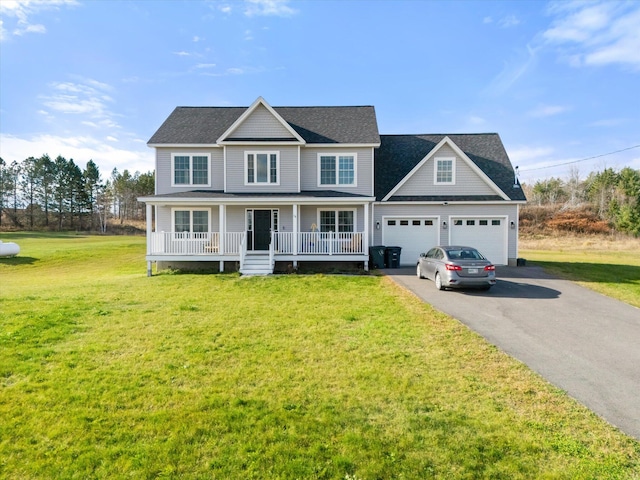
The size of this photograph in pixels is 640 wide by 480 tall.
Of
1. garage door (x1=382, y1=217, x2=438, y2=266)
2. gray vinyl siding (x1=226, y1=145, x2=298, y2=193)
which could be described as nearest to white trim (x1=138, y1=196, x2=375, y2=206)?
gray vinyl siding (x1=226, y1=145, x2=298, y2=193)

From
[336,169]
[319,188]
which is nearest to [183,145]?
[319,188]

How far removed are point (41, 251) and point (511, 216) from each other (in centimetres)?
3319

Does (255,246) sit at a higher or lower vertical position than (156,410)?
higher

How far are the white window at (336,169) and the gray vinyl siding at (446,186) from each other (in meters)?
2.67

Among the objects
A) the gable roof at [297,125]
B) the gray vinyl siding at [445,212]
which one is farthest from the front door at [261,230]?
the gray vinyl siding at [445,212]

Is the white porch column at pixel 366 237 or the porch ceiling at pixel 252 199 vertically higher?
the porch ceiling at pixel 252 199

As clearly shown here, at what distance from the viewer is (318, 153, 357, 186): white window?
1862 cm

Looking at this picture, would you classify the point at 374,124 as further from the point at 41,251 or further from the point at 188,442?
the point at 41,251

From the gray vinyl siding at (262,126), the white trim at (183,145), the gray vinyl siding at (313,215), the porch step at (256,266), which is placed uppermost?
the gray vinyl siding at (262,126)

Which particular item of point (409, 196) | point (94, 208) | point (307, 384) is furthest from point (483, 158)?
point (94, 208)

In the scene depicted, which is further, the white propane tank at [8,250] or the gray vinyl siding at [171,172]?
the white propane tank at [8,250]

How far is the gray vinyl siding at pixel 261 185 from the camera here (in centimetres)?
1794

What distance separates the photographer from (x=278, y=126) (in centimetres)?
1795

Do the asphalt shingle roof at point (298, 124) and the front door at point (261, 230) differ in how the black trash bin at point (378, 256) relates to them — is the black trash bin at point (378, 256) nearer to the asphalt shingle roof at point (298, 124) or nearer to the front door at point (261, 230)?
the front door at point (261, 230)
